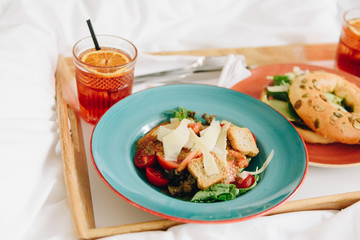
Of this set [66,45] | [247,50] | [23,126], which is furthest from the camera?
[247,50]

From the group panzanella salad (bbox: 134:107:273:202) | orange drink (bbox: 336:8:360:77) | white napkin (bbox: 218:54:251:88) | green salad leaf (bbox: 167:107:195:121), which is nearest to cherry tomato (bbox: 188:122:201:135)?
panzanella salad (bbox: 134:107:273:202)

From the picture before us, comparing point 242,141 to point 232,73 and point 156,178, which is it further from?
point 232,73

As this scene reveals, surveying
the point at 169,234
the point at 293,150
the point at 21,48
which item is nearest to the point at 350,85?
the point at 293,150

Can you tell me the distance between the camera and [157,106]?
53.9 inches

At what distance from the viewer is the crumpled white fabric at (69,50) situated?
3.40 feet

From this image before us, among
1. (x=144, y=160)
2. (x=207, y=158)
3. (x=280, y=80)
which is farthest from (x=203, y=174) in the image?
(x=280, y=80)

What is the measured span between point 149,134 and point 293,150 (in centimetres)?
42

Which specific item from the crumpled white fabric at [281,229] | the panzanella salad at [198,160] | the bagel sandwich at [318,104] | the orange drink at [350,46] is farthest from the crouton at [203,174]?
the orange drink at [350,46]

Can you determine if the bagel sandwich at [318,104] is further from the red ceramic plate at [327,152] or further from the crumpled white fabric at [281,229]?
the crumpled white fabric at [281,229]

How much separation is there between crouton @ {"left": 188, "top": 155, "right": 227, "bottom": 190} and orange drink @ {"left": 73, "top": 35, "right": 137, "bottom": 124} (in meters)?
0.42

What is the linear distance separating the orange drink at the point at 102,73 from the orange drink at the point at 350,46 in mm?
901

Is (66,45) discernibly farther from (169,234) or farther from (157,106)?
(169,234)

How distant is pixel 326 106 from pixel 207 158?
0.49 meters

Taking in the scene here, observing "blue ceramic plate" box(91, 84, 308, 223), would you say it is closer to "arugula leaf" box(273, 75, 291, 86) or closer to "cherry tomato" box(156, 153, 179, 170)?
"cherry tomato" box(156, 153, 179, 170)
